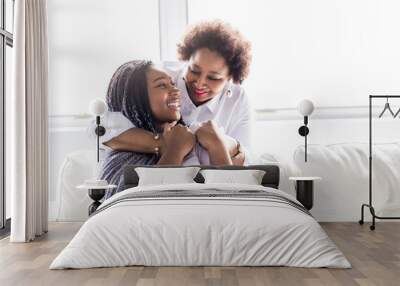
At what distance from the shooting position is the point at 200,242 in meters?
4.58

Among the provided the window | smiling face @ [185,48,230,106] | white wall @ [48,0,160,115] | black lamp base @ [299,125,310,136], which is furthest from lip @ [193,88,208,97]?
the window

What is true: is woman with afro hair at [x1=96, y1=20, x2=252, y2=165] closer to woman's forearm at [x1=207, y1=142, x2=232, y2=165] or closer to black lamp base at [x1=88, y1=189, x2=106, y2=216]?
woman's forearm at [x1=207, y1=142, x2=232, y2=165]

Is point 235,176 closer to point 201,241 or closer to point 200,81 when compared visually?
point 200,81

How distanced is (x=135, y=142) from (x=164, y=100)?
0.66m

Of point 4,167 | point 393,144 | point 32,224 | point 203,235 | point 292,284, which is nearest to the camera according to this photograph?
point 292,284

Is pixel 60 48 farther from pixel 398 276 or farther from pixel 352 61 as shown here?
pixel 398 276

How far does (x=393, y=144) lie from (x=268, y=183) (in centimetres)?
175

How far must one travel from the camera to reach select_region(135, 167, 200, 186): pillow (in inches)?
263

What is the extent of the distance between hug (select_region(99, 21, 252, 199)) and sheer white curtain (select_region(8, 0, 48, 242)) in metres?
1.25

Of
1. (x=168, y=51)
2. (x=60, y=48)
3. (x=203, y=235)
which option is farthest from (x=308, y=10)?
(x=203, y=235)

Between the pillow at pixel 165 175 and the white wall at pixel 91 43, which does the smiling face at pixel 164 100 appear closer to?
the white wall at pixel 91 43

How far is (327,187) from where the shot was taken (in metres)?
7.43

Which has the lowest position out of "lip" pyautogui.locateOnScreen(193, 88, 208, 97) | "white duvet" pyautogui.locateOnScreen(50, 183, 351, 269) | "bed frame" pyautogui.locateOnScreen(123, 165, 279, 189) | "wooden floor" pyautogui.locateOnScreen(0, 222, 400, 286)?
"wooden floor" pyautogui.locateOnScreen(0, 222, 400, 286)

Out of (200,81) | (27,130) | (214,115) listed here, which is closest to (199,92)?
(200,81)
